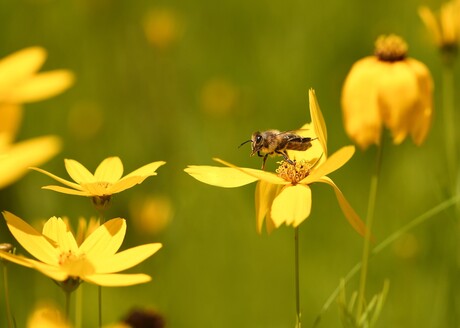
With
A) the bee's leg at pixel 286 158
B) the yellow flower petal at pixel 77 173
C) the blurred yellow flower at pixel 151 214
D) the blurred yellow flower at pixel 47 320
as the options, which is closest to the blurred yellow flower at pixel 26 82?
the blurred yellow flower at pixel 47 320

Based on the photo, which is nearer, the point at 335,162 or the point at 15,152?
the point at 15,152

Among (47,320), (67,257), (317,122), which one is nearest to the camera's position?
Answer: (47,320)

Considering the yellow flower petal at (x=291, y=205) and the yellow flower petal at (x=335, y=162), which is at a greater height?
the yellow flower petal at (x=335, y=162)

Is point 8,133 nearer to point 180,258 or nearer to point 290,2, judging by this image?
point 180,258

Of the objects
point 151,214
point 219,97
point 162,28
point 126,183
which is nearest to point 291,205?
point 126,183

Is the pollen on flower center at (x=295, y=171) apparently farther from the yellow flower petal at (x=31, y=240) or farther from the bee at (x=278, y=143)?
the yellow flower petal at (x=31, y=240)

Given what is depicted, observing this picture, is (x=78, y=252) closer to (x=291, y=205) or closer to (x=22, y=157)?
(x=291, y=205)
